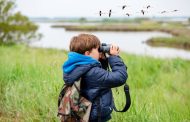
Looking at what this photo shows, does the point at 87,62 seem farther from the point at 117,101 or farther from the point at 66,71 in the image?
the point at 117,101

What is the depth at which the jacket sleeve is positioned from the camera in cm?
278

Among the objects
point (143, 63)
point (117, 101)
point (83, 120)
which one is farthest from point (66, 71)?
point (143, 63)

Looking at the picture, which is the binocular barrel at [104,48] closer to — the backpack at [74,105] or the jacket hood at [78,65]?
the jacket hood at [78,65]

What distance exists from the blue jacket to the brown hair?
0.05 meters

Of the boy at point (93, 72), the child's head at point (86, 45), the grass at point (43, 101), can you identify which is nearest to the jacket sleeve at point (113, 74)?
the boy at point (93, 72)

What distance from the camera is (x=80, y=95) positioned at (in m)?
2.88

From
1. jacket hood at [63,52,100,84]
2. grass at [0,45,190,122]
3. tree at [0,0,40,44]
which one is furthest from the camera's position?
tree at [0,0,40,44]

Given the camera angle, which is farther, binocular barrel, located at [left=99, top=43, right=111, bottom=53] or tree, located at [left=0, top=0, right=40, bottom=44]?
tree, located at [left=0, top=0, right=40, bottom=44]

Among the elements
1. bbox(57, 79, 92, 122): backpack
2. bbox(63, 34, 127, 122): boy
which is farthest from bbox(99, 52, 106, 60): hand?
bbox(57, 79, 92, 122): backpack

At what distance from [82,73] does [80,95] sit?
7.8 inches

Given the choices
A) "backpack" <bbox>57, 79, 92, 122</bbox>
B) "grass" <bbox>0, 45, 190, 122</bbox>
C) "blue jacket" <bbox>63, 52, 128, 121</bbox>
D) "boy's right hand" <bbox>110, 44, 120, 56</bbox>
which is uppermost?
"boy's right hand" <bbox>110, 44, 120, 56</bbox>

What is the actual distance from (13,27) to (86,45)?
22840mm

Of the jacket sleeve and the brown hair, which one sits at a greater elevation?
the brown hair

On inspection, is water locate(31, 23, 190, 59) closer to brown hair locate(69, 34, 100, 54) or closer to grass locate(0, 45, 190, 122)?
grass locate(0, 45, 190, 122)
